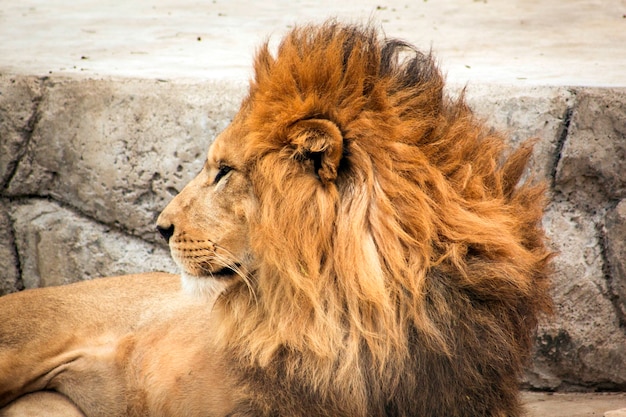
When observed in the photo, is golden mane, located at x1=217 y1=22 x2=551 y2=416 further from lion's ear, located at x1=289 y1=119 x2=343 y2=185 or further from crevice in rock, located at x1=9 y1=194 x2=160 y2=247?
crevice in rock, located at x1=9 y1=194 x2=160 y2=247

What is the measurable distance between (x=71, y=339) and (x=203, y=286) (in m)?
0.78

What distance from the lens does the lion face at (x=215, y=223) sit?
242cm

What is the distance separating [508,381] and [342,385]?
50cm

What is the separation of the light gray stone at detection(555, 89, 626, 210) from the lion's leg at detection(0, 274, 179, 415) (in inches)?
63.2

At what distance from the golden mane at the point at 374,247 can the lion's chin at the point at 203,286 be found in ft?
0.34

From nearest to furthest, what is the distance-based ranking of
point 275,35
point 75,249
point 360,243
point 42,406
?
point 360,243 < point 42,406 < point 75,249 < point 275,35

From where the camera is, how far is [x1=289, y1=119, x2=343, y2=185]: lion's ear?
2.27 m

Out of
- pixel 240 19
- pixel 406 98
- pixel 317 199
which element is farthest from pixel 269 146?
pixel 240 19

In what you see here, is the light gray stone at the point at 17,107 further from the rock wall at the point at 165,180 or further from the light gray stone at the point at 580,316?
the light gray stone at the point at 580,316

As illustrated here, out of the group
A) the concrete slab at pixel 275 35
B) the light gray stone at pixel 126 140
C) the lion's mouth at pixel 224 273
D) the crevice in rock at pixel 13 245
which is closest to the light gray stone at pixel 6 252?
the crevice in rock at pixel 13 245

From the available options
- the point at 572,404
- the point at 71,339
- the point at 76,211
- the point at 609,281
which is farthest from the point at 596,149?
the point at 76,211

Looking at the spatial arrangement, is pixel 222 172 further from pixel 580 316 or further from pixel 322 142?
pixel 580 316

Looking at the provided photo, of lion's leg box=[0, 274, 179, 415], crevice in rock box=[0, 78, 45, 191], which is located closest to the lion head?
lion's leg box=[0, 274, 179, 415]

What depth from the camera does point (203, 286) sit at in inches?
99.1
